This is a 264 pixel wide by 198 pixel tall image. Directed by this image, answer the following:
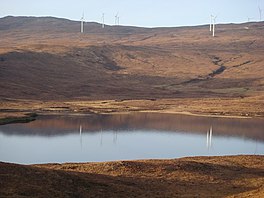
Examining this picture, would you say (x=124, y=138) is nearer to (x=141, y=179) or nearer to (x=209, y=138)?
(x=209, y=138)

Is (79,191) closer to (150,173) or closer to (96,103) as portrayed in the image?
(150,173)

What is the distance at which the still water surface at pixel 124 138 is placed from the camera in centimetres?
4294

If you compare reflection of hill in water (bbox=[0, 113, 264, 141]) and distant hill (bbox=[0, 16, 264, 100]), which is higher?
distant hill (bbox=[0, 16, 264, 100])

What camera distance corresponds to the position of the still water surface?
141 feet

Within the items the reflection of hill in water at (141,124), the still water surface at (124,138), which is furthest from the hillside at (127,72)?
the still water surface at (124,138)

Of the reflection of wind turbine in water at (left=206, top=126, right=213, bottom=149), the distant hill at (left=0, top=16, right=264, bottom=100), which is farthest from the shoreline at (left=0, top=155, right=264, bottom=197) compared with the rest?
the distant hill at (left=0, top=16, right=264, bottom=100)

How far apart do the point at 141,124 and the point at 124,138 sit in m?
12.1

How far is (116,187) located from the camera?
977 inches

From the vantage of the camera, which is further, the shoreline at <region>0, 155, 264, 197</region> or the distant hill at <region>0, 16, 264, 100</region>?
the distant hill at <region>0, 16, 264, 100</region>

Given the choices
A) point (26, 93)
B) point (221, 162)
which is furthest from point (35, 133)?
point (26, 93)

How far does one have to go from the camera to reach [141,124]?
64062mm

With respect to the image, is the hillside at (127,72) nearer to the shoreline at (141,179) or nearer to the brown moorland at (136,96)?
the brown moorland at (136,96)

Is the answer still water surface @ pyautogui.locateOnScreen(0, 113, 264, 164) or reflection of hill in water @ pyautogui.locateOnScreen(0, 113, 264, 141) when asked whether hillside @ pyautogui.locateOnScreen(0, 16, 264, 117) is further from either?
still water surface @ pyautogui.locateOnScreen(0, 113, 264, 164)

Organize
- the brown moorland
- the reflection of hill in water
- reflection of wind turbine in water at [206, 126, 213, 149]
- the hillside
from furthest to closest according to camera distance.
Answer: the hillside
the reflection of hill in water
reflection of wind turbine in water at [206, 126, 213, 149]
the brown moorland
